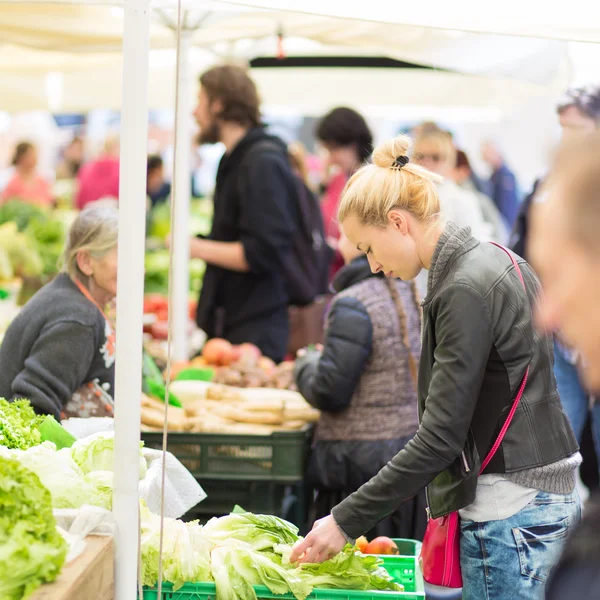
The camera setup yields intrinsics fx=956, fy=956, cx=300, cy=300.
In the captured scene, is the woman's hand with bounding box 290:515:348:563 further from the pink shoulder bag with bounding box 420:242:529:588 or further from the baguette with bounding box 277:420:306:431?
the baguette with bounding box 277:420:306:431

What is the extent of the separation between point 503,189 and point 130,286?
36.8ft

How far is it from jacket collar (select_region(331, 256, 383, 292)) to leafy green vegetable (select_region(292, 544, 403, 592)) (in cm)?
148

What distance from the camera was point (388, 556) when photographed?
2686 mm

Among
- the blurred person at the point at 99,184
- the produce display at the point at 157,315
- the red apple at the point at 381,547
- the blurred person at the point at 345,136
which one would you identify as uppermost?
the blurred person at the point at 345,136

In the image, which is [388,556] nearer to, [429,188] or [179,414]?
[429,188]

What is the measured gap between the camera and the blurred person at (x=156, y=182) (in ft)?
39.8

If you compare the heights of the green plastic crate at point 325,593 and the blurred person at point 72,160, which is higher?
the blurred person at point 72,160

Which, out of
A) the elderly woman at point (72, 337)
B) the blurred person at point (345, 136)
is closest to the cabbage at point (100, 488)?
the elderly woman at point (72, 337)

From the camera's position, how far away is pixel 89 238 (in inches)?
135

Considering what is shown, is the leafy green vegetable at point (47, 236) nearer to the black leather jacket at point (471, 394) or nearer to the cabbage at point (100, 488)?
the cabbage at point (100, 488)

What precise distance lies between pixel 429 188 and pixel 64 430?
4.22 feet

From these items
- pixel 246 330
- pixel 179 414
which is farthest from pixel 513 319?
pixel 246 330

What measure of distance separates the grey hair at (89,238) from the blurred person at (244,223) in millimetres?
1788

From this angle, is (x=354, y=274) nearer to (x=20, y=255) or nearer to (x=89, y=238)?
(x=89, y=238)
